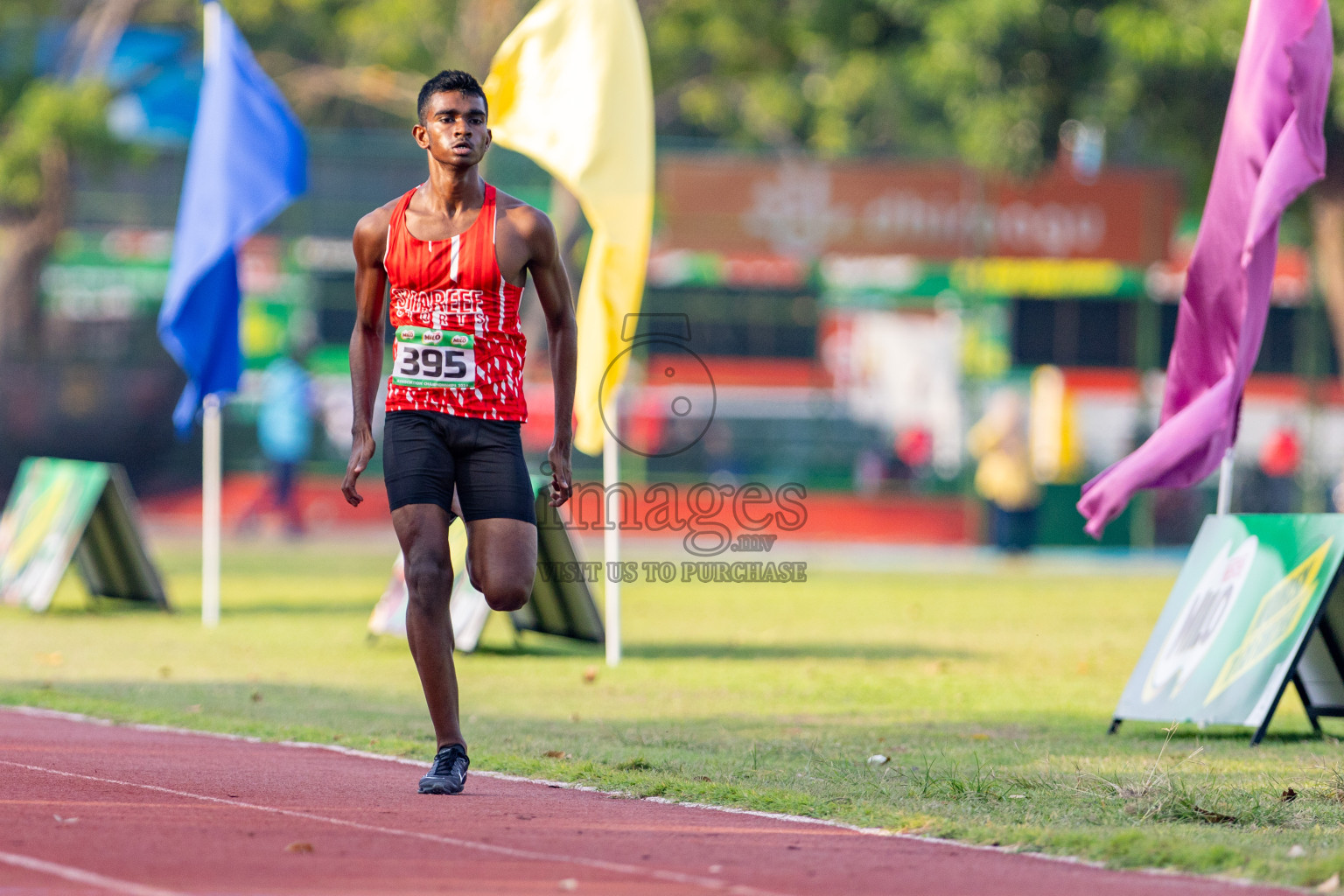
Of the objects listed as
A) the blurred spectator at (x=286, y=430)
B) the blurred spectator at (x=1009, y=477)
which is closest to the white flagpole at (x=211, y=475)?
the blurred spectator at (x=286, y=430)

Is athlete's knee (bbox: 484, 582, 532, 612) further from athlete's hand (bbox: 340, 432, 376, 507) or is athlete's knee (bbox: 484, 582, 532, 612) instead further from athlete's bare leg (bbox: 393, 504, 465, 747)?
athlete's hand (bbox: 340, 432, 376, 507)

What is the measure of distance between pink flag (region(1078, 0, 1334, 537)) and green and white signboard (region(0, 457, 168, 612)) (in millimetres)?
8475

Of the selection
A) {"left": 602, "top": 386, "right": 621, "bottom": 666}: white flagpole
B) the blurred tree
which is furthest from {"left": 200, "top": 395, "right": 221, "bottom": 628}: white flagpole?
the blurred tree

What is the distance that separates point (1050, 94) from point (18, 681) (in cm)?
1434

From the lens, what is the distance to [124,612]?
15.5m

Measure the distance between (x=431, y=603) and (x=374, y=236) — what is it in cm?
133

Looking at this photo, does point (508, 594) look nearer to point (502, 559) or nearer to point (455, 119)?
point (502, 559)

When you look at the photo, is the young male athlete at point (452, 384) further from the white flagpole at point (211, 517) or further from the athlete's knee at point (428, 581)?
the white flagpole at point (211, 517)

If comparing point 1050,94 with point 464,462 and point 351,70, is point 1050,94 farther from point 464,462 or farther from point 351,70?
point 464,462

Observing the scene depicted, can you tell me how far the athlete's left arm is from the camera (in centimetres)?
678

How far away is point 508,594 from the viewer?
22.0 ft

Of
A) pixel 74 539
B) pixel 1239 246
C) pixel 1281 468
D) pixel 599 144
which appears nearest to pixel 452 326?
pixel 1239 246

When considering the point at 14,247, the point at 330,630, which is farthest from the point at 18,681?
the point at 14,247

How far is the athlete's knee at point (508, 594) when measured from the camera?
668 cm
